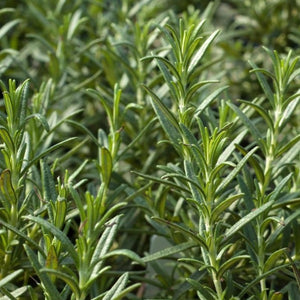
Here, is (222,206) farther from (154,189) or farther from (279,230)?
(154,189)

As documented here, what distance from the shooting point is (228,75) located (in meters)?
1.96

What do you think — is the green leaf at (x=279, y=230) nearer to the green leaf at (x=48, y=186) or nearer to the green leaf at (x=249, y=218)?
the green leaf at (x=249, y=218)

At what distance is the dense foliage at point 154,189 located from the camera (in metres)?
1.00

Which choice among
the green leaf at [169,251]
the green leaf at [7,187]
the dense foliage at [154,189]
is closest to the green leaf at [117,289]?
the dense foliage at [154,189]

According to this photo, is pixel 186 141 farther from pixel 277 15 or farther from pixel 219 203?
pixel 277 15

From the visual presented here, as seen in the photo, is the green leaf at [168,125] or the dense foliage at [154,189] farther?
the green leaf at [168,125]

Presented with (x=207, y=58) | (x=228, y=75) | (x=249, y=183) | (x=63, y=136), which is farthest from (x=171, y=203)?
(x=228, y=75)

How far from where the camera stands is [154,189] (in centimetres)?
151

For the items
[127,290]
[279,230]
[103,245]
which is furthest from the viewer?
[279,230]

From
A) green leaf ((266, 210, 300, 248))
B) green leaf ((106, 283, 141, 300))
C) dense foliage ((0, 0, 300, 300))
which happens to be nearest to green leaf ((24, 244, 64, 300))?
dense foliage ((0, 0, 300, 300))

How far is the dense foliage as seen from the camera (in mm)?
1004

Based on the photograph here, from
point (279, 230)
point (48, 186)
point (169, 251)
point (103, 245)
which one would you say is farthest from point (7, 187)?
point (279, 230)

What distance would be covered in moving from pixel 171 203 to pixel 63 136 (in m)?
0.49

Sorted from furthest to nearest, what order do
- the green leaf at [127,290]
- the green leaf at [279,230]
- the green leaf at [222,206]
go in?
the green leaf at [279,230]
the green leaf at [222,206]
the green leaf at [127,290]
